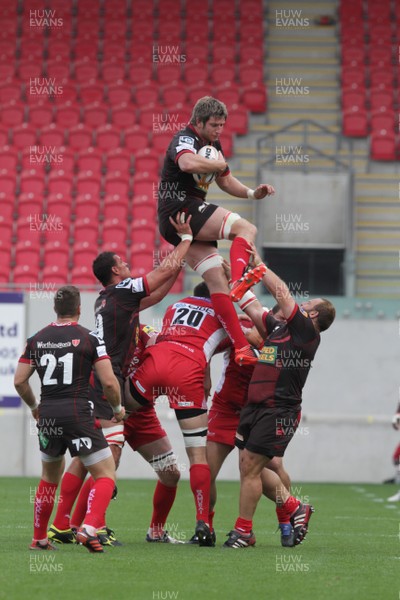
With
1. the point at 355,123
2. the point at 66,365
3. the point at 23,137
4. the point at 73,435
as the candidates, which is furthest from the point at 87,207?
the point at 73,435

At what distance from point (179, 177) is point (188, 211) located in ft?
0.87

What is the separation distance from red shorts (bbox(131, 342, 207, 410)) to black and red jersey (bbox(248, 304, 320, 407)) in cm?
41

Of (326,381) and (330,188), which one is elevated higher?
(330,188)

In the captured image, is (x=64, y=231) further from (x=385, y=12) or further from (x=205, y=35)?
(x=385, y=12)

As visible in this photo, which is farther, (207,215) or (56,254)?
(56,254)

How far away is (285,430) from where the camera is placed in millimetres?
8227

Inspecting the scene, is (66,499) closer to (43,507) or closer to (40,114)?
(43,507)

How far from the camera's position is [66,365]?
762 centimetres

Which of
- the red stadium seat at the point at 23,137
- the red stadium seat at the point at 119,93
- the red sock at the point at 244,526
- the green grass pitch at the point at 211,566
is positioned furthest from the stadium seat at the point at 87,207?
the red sock at the point at 244,526

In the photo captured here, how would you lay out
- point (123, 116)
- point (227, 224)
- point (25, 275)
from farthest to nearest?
1. point (123, 116)
2. point (25, 275)
3. point (227, 224)

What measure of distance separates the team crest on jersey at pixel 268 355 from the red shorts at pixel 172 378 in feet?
1.63

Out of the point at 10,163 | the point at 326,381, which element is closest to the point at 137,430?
the point at 326,381

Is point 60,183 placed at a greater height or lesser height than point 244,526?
greater

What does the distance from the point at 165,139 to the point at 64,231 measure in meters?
2.76
